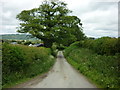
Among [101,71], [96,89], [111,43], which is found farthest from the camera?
[111,43]

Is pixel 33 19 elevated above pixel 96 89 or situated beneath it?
elevated above

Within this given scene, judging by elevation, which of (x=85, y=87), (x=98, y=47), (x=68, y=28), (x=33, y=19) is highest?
(x=33, y=19)

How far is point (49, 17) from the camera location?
87.3 ft

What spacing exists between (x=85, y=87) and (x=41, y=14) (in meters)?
21.4

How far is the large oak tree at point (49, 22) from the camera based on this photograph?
82.7 ft

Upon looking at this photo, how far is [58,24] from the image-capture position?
26.6 meters

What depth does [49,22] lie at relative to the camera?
25.8 m

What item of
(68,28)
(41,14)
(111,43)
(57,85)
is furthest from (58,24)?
(57,85)

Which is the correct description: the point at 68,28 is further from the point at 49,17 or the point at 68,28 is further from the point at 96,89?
the point at 96,89

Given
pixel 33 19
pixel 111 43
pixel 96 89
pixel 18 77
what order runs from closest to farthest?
pixel 96 89 < pixel 18 77 < pixel 111 43 < pixel 33 19

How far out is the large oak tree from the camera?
25203 mm

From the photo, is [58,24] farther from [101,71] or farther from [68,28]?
[101,71]

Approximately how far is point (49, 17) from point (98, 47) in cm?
1362

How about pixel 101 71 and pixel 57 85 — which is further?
pixel 101 71
